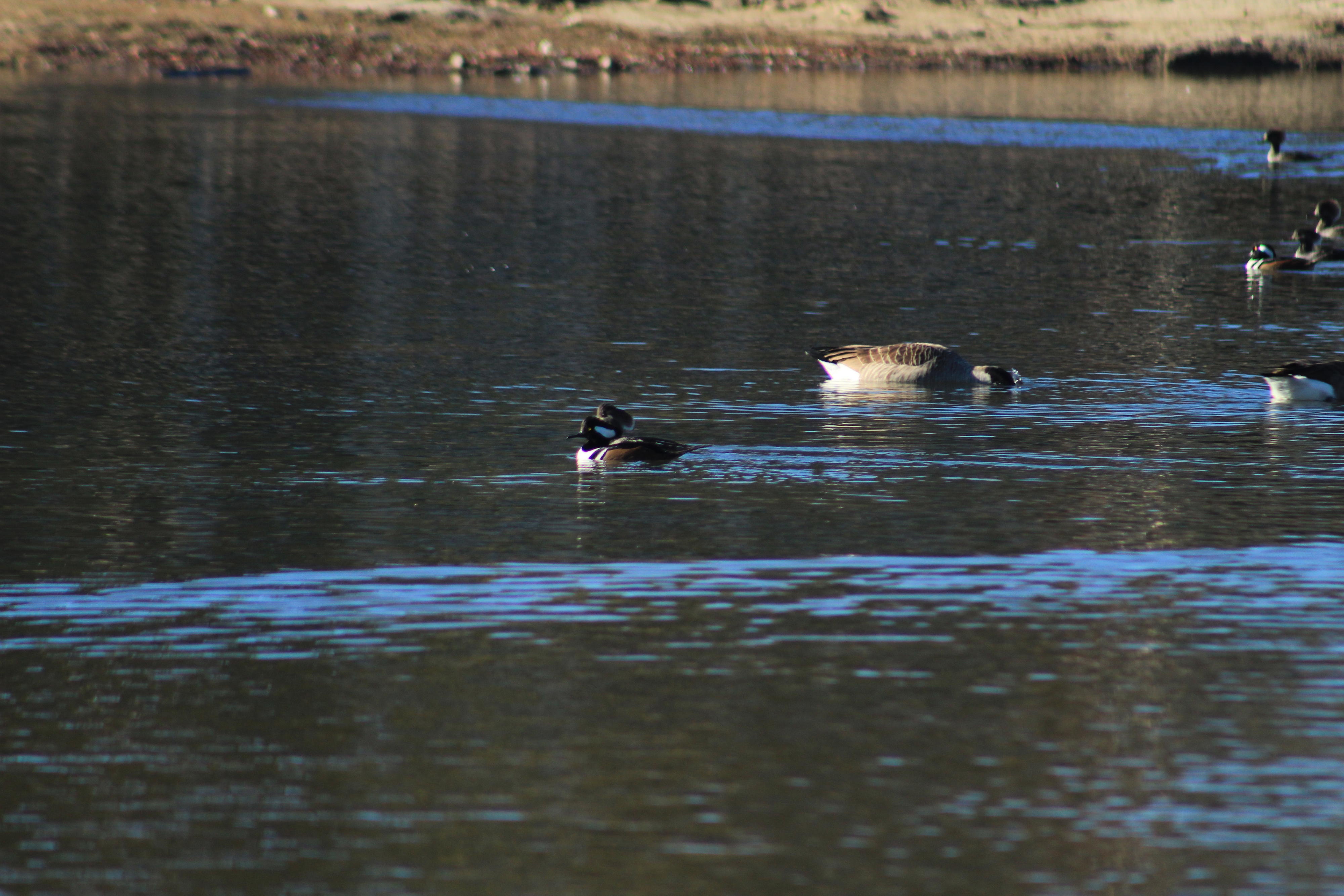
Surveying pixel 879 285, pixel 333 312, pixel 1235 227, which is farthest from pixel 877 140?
pixel 333 312

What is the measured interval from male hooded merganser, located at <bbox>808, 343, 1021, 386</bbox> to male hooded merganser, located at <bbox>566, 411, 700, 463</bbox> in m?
4.31

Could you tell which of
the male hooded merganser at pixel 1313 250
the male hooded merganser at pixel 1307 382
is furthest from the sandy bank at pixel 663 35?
the male hooded merganser at pixel 1307 382

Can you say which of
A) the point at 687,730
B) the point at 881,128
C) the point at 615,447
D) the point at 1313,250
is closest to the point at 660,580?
the point at 687,730

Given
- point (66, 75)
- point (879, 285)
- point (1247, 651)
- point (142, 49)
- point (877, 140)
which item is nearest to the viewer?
point (1247, 651)

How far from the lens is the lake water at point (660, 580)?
7.54m

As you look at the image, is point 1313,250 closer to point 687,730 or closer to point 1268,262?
point 1268,262

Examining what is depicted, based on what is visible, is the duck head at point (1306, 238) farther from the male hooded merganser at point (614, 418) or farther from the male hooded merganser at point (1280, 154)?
the male hooded merganser at point (614, 418)

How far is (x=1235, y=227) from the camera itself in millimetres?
36250

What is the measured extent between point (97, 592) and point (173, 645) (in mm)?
1318

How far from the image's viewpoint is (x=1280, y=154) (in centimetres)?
4753

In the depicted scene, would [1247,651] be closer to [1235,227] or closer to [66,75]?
[1235,227]

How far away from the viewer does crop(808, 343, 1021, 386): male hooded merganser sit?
18922 mm

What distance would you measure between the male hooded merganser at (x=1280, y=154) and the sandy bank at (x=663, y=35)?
48902 millimetres

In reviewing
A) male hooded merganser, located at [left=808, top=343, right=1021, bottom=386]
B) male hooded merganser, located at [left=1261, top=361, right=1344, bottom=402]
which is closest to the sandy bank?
male hooded merganser, located at [left=1261, top=361, right=1344, bottom=402]
